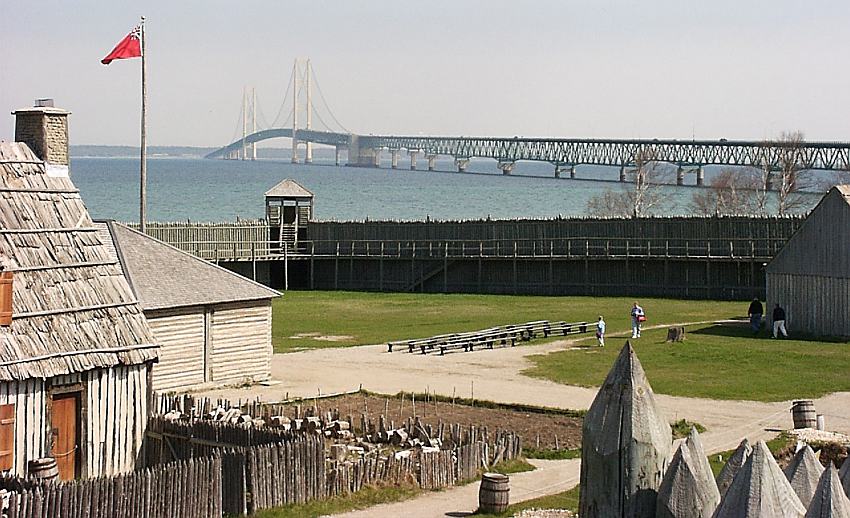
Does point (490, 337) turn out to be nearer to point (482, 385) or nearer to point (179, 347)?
point (482, 385)

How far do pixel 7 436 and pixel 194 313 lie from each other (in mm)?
11664

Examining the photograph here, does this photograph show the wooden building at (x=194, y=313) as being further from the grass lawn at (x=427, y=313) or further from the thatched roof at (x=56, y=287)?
the thatched roof at (x=56, y=287)

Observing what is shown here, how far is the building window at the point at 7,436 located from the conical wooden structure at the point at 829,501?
13.7m

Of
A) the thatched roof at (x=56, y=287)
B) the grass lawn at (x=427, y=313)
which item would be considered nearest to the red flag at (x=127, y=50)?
the grass lawn at (x=427, y=313)

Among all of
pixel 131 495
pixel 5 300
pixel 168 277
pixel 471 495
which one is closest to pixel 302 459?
pixel 471 495

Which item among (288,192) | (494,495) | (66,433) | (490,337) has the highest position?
(288,192)

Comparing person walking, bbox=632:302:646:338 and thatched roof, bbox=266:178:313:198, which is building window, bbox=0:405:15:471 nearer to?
person walking, bbox=632:302:646:338

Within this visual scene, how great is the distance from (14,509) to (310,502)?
4467 mm

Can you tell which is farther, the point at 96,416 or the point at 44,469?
the point at 96,416

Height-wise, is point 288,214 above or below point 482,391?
above

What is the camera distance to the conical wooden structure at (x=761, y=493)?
25.1 ft

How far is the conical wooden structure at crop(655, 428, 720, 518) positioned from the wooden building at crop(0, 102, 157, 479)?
40.7 ft

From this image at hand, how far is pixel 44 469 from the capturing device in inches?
698

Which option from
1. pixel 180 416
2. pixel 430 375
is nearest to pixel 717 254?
pixel 430 375
